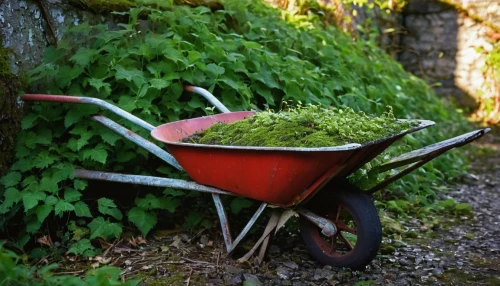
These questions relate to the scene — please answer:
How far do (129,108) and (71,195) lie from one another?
59cm

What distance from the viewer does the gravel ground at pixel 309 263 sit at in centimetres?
265

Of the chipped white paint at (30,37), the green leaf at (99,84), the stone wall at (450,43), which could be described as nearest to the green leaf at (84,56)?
the green leaf at (99,84)

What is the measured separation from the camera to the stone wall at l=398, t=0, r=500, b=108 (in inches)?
347

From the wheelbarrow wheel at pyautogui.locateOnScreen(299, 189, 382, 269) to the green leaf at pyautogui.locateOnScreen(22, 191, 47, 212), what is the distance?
53.8 inches

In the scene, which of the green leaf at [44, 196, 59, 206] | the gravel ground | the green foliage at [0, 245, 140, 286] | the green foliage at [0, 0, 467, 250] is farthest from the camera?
the green foliage at [0, 0, 467, 250]

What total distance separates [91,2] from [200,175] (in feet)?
5.37

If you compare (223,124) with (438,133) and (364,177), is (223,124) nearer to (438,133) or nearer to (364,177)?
(364,177)

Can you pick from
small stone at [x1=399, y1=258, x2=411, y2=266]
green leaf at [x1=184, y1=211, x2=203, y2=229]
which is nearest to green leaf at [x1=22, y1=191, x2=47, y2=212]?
green leaf at [x1=184, y1=211, x2=203, y2=229]

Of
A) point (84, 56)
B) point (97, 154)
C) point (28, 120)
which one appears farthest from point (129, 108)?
point (28, 120)

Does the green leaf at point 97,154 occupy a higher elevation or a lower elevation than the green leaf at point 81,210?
higher

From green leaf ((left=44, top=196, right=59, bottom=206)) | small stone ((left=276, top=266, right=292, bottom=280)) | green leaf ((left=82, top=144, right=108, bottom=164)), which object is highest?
green leaf ((left=82, top=144, right=108, bottom=164))

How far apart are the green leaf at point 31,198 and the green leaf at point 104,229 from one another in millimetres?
301

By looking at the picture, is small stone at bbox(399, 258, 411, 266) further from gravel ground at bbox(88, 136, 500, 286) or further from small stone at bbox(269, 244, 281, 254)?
small stone at bbox(269, 244, 281, 254)

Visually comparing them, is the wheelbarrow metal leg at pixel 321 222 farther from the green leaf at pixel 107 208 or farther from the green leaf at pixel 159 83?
the green leaf at pixel 159 83
